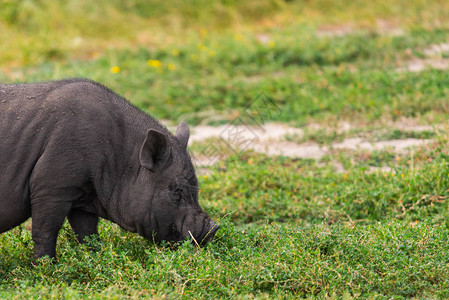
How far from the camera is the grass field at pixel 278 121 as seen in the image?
481 cm

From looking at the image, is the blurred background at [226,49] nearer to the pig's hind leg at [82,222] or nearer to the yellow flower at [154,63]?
the yellow flower at [154,63]

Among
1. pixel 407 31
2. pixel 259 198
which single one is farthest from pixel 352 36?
pixel 259 198

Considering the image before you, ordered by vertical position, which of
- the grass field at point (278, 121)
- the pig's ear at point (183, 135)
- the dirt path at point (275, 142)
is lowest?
the dirt path at point (275, 142)

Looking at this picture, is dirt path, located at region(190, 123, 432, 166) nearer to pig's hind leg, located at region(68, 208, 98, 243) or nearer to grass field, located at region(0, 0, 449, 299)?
grass field, located at region(0, 0, 449, 299)

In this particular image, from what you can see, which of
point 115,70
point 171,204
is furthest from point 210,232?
point 115,70

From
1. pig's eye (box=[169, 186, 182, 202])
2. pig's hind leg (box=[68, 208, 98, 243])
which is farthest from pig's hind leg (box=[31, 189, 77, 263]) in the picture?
pig's eye (box=[169, 186, 182, 202])

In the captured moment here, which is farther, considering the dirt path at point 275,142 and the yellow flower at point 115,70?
the yellow flower at point 115,70

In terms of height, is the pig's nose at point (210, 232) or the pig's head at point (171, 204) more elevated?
the pig's head at point (171, 204)

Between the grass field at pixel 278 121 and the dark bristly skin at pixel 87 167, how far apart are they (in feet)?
0.94

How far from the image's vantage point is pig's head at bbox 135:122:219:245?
5281 mm

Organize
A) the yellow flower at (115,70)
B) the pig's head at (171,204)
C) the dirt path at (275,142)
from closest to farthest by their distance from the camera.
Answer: the pig's head at (171,204)
the dirt path at (275,142)
the yellow flower at (115,70)

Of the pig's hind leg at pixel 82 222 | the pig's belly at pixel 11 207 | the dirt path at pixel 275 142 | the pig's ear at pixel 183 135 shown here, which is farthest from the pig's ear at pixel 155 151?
the dirt path at pixel 275 142

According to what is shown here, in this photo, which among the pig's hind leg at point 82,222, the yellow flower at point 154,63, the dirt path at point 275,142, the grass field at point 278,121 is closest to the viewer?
the grass field at point 278,121

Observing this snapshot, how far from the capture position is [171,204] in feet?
17.4
